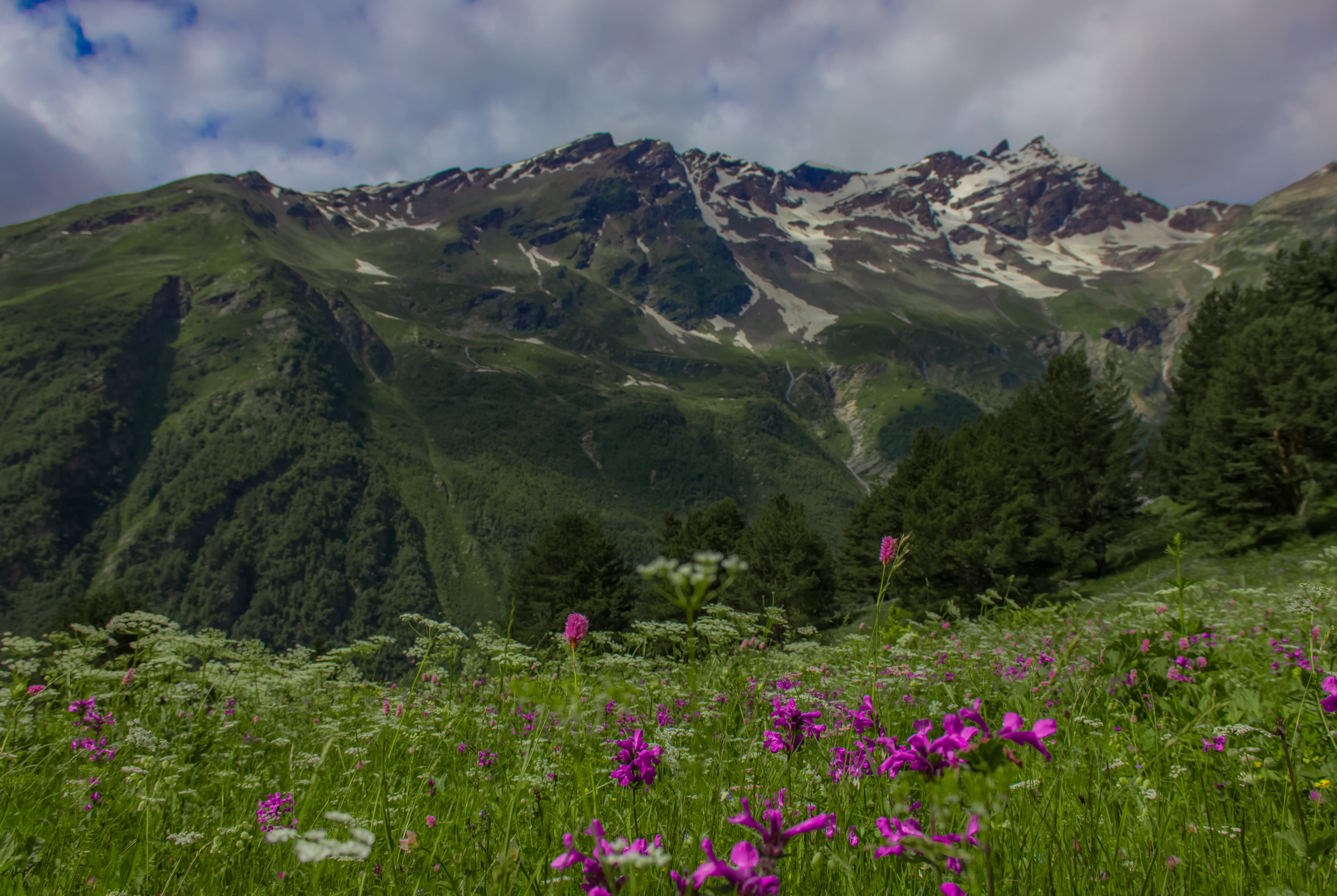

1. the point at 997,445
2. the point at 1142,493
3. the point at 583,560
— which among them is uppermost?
the point at 997,445

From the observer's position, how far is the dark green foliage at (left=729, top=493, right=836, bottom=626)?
38812mm

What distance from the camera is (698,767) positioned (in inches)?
93.0

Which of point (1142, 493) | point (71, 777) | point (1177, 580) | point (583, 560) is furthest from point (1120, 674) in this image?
point (1142, 493)

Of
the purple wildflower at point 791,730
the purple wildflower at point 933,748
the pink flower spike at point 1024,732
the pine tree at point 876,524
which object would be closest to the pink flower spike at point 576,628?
the purple wildflower at point 791,730

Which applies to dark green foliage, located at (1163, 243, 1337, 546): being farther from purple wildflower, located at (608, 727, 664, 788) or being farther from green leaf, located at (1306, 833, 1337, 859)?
purple wildflower, located at (608, 727, 664, 788)

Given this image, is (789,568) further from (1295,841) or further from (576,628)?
(1295,841)

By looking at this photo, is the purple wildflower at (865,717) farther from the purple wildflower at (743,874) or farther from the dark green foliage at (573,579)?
the dark green foliage at (573,579)

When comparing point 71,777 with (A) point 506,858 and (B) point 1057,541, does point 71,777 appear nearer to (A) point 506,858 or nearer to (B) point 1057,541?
(A) point 506,858

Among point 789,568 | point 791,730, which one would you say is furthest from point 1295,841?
point 789,568

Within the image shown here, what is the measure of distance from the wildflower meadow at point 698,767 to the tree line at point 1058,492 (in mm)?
14454

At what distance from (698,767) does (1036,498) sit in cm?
4245

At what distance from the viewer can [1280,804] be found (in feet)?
11.5

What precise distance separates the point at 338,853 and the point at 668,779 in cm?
290

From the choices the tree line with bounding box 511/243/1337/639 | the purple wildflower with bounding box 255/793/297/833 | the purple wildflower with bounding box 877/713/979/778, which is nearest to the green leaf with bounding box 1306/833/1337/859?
the purple wildflower with bounding box 877/713/979/778
